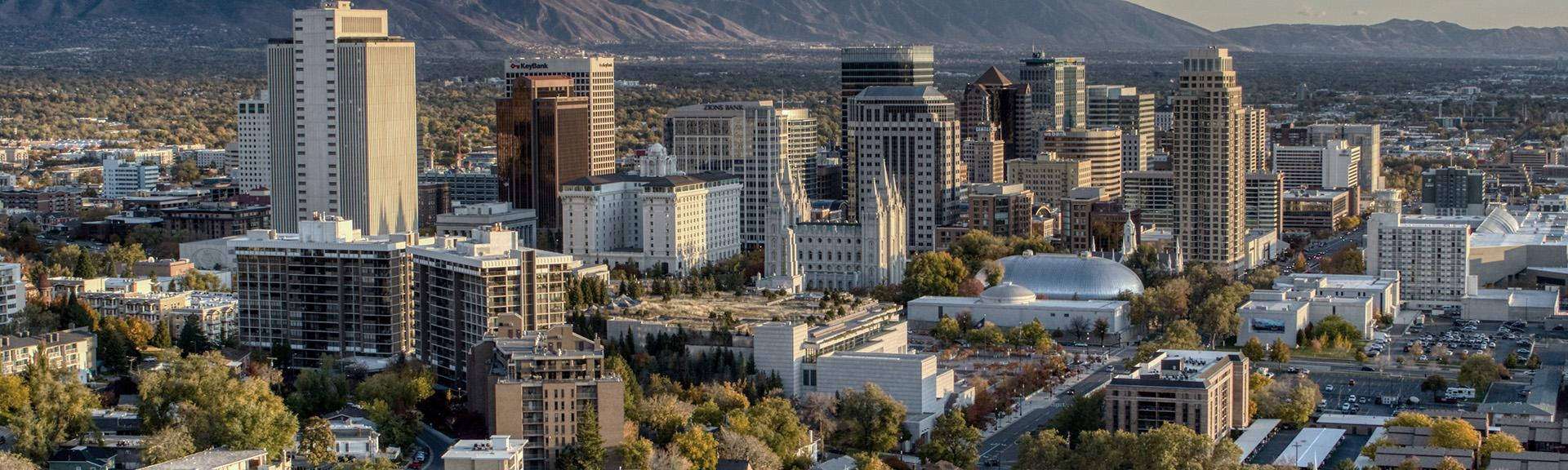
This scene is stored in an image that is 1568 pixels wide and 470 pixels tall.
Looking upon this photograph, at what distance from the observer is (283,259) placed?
83.4m

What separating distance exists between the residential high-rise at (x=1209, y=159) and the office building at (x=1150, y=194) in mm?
14675

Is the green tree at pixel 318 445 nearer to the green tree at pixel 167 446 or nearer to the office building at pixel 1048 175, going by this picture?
the green tree at pixel 167 446

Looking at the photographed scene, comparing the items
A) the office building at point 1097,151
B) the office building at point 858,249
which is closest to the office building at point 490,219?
the office building at point 858,249

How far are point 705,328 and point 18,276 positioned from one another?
23.6 metres

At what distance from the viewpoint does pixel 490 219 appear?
114 meters

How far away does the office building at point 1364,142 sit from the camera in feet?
525

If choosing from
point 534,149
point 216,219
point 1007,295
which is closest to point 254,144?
point 216,219

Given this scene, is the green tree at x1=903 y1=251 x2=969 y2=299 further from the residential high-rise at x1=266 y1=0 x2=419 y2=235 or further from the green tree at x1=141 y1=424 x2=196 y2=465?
the green tree at x1=141 y1=424 x2=196 y2=465

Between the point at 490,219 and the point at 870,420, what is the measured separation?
44894 mm

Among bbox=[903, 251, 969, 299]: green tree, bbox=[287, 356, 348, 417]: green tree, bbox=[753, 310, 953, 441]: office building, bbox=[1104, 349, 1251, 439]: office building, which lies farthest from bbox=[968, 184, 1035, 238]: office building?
bbox=[287, 356, 348, 417]: green tree

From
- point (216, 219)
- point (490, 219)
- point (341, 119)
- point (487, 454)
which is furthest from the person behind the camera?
point (216, 219)

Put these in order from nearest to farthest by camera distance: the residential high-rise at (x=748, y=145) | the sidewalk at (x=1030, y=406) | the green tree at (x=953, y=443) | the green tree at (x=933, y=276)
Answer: the green tree at (x=953, y=443) < the sidewalk at (x=1030, y=406) < the green tree at (x=933, y=276) < the residential high-rise at (x=748, y=145)

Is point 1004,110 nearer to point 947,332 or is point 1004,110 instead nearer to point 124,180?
point 124,180

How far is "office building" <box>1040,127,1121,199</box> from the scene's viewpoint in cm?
13975
